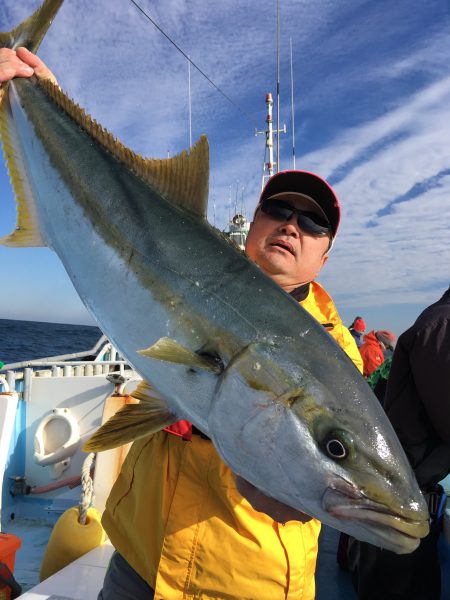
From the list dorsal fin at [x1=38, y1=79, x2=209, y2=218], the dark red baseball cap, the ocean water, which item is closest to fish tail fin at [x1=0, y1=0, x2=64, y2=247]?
dorsal fin at [x1=38, y1=79, x2=209, y2=218]

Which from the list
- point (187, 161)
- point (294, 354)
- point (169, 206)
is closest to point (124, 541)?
point (294, 354)

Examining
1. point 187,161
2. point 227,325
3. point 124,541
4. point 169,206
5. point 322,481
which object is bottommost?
point 124,541

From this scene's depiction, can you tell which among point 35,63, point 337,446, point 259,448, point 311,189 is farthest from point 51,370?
point 337,446

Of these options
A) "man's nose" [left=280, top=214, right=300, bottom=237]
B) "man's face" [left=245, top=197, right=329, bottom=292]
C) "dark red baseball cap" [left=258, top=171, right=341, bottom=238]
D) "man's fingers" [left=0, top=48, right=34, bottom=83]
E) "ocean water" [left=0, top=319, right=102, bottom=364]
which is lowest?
"ocean water" [left=0, top=319, right=102, bottom=364]

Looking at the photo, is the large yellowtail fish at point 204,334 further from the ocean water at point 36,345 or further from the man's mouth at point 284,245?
the ocean water at point 36,345

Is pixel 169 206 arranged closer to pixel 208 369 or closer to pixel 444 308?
pixel 208 369

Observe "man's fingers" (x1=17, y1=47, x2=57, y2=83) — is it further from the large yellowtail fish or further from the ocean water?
the ocean water

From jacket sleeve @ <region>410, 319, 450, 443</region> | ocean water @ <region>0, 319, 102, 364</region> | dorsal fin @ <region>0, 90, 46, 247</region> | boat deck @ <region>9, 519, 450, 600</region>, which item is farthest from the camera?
ocean water @ <region>0, 319, 102, 364</region>

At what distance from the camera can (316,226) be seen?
7.53ft

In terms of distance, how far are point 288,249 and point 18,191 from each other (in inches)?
49.4

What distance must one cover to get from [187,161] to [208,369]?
775mm

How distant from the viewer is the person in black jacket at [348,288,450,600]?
2.56m

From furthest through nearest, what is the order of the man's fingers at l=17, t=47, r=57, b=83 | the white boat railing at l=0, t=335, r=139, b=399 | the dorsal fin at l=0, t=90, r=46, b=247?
1. the white boat railing at l=0, t=335, r=139, b=399
2. the man's fingers at l=17, t=47, r=57, b=83
3. the dorsal fin at l=0, t=90, r=46, b=247

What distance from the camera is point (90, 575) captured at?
11.4 ft
